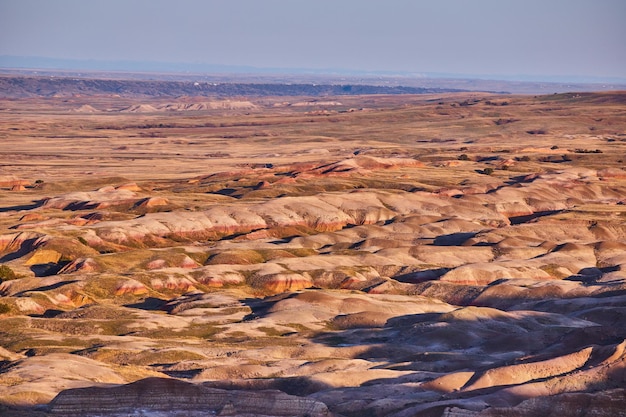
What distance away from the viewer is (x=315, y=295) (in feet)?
316

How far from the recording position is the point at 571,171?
18888 centimetres

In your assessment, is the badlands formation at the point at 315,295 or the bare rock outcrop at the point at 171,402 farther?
the badlands formation at the point at 315,295

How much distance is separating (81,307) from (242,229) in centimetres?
4853

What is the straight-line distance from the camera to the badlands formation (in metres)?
56.2

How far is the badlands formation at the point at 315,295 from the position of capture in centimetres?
5622

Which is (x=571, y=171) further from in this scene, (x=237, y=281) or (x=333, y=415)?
(x=333, y=415)

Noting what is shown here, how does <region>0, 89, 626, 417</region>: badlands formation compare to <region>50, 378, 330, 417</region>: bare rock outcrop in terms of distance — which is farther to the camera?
<region>0, 89, 626, 417</region>: badlands formation

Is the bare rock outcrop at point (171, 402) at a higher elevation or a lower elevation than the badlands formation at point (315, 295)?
higher

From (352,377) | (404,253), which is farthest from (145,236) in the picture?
(352,377)

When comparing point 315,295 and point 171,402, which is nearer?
point 171,402

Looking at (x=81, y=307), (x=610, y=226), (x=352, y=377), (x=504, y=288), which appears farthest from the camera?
(x=610, y=226)

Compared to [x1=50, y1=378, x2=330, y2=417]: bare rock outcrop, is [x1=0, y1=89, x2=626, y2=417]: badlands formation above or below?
below

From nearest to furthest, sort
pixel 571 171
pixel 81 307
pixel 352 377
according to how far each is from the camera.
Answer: pixel 352 377 → pixel 81 307 → pixel 571 171

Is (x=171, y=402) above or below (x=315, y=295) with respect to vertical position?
above
